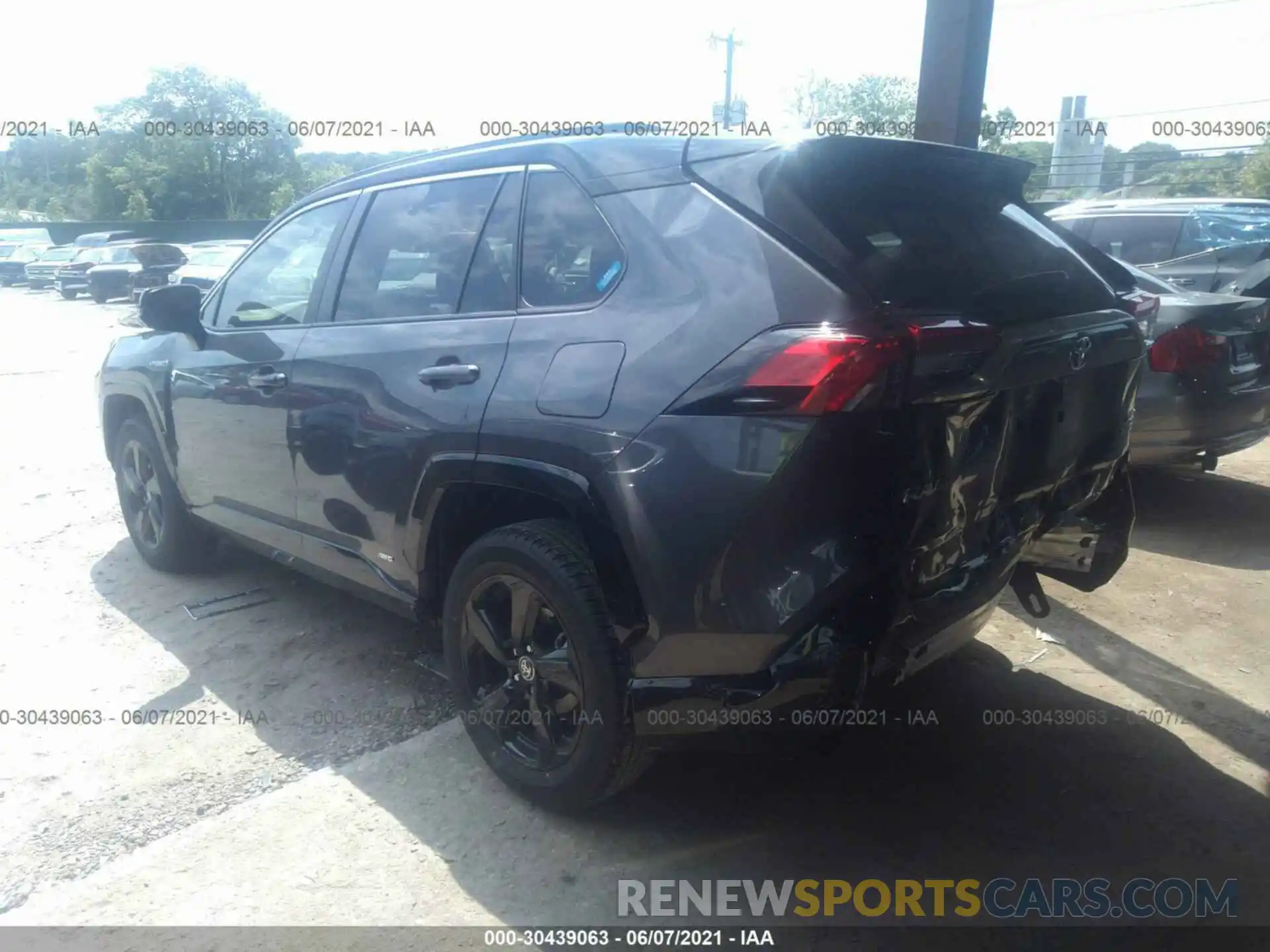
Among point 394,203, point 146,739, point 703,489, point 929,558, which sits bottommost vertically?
point 146,739

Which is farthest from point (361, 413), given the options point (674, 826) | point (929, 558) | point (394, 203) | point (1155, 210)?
point (1155, 210)

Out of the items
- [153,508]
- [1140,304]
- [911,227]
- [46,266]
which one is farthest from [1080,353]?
[46,266]

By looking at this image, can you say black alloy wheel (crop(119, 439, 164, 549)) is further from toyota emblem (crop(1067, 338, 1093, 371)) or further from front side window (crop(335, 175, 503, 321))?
toyota emblem (crop(1067, 338, 1093, 371))

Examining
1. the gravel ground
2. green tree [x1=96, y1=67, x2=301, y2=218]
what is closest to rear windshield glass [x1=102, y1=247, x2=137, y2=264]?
green tree [x1=96, y1=67, x2=301, y2=218]

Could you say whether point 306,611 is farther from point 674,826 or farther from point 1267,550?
point 1267,550

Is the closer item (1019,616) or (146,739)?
(146,739)

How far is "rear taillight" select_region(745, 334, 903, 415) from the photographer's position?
7.20 ft

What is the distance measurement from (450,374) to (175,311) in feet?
6.58

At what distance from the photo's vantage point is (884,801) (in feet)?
10.1

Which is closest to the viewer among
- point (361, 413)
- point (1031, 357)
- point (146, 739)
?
point (1031, 357)

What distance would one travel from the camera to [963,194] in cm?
288

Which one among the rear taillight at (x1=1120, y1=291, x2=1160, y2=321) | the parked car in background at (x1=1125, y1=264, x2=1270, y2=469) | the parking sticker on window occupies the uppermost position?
the parking sticker on window

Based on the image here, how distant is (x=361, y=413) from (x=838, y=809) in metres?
1.99

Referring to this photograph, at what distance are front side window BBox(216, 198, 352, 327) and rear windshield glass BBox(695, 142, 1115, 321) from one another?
1.92m
